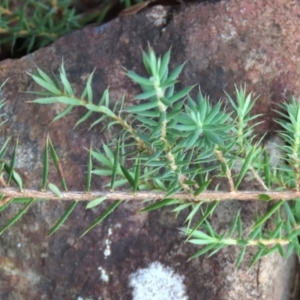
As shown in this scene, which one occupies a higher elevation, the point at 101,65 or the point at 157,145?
the point at 101,65

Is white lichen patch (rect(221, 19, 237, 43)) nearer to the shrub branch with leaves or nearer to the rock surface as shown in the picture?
the rock surface

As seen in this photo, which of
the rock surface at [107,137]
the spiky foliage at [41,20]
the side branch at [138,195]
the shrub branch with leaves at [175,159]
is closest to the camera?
the shrub branch with leaves at [175,159]

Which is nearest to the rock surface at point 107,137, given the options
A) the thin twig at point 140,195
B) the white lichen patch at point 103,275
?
the white lichen patch at point 103,275


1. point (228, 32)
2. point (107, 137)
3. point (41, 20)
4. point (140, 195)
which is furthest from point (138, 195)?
point (41, 20)

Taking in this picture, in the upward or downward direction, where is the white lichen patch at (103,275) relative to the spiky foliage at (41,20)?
downward

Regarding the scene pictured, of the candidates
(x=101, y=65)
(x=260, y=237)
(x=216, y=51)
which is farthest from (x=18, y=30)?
(x=260, y=237)

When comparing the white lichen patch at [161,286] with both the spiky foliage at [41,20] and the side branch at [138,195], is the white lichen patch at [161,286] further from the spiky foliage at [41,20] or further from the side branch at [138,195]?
the spiky foliage at [41,20]

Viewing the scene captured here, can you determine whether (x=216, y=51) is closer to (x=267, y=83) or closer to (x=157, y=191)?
(x=267, y=83)
